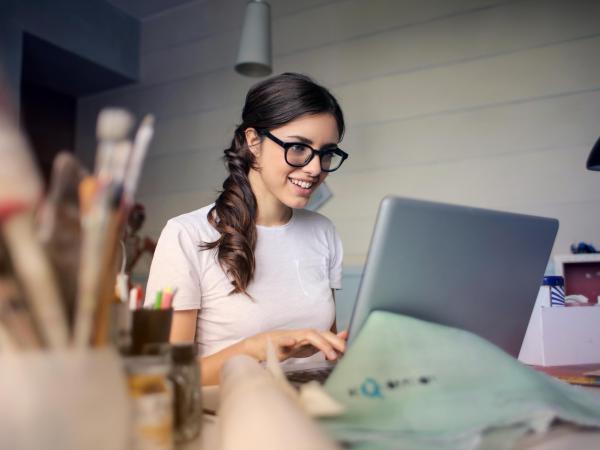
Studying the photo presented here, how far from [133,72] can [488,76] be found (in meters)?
2.28

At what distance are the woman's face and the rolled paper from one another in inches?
32.4

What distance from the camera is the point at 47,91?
3.34 metres

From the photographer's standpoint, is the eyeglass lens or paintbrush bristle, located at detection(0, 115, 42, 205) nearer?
paintbrush bristle, located at detection(0, 115, 42, 205)

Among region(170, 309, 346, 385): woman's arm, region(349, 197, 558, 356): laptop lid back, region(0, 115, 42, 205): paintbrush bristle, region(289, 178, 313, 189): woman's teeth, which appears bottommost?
region(170, 309, 346, 385): woman's arm

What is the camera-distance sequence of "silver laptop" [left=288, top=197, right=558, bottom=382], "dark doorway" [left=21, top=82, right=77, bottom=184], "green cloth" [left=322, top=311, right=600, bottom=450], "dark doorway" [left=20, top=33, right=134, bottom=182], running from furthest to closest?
"dark doorway" [left=21, top=82, right=77, bottom=184] → "dark doorway" [left=20, top=33, right=134, bottom=182] → "silver laptop" [left=288, top=197, right=558, bottom=382] → "green cloth" [left=322, top=311, right=600, bottom=450]

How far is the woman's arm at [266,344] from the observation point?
782 millimetres

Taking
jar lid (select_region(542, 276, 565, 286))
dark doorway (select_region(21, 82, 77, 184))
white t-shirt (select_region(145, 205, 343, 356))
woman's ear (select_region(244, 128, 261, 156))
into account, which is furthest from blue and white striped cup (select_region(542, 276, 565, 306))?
dark doorway (select_region(21, 82, 77, 184))

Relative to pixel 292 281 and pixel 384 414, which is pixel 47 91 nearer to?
pixel 292 281

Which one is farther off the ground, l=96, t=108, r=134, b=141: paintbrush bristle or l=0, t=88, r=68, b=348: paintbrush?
l=96, t=108, r=134, b=141: paintbrush bristle

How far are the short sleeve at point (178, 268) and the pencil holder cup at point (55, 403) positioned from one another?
31.5 inches

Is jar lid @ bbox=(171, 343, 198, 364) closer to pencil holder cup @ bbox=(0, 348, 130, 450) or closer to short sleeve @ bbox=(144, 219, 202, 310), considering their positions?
pencil holder cup @ bbox=(0, 348, 130, 450)

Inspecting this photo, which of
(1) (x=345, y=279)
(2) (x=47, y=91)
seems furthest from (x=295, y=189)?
(2) (x=47, y=91)

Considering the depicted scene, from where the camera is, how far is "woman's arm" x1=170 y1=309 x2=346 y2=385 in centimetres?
78

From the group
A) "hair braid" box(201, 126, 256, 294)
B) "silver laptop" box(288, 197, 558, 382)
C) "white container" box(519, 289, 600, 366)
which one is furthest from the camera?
"hair braid" box(201, 126, 256, 294)
